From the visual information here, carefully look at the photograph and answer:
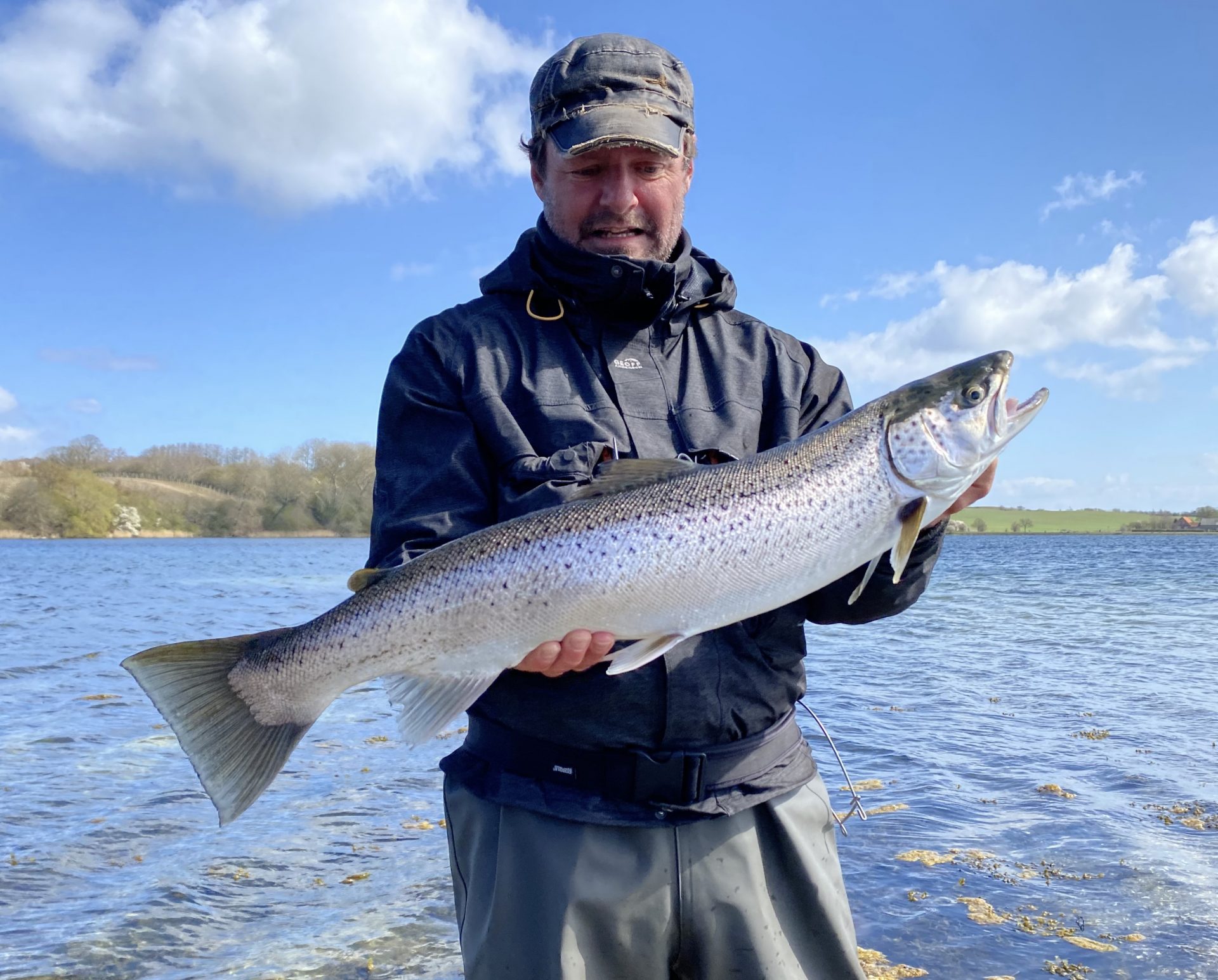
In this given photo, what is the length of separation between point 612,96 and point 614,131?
0.18 m

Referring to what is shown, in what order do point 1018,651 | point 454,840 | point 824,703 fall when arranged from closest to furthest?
point 454,840 → point 824,703 → point 1018,651

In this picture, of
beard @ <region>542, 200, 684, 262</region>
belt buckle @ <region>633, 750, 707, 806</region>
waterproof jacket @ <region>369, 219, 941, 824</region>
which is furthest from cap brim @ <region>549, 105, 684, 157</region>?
belt buckle @ <region>633, 750, 707, 806</region>

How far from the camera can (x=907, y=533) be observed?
2.99m

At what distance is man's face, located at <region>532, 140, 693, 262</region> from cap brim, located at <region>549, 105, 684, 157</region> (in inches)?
1.7

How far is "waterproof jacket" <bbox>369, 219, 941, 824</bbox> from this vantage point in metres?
2.74

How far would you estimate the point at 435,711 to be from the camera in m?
2.91

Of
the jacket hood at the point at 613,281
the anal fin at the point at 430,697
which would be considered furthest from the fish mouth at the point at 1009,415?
the anal fin at the point at 430,697

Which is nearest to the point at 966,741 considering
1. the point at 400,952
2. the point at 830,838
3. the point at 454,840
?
the point at 400,952

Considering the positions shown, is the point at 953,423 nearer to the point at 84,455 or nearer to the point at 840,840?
the point at 840,840

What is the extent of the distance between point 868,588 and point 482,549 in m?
1.28

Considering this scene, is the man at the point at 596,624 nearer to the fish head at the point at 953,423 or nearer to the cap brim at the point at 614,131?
the cap brim at the point at 614,131

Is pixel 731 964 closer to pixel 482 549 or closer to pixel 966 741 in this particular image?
pixel 482 549

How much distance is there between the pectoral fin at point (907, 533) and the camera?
116 inches

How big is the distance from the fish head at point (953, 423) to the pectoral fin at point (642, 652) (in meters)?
0.97
